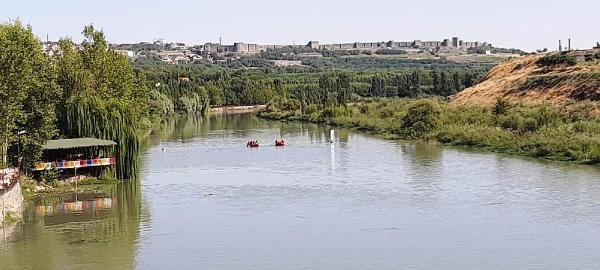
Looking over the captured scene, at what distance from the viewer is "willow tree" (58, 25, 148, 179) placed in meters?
32.3

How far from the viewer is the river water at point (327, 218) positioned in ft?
65.8

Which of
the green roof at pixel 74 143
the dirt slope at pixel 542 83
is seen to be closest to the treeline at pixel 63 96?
the green roof at pixel 74 143

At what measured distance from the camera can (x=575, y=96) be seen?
5712 cm

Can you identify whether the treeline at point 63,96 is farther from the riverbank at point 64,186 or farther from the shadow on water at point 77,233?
the shadow on water at point 77,233

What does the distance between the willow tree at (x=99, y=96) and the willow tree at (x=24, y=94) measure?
1.11 metres

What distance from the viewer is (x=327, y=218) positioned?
24984 millimetres

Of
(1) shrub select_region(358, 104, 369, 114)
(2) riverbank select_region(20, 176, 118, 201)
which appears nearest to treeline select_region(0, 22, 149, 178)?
(2) riverbank select_region(20, 176, 118, 201)

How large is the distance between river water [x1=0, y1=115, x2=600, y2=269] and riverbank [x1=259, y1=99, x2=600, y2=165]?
1.90 metres

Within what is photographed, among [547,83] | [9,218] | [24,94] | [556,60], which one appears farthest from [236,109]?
[9,218]

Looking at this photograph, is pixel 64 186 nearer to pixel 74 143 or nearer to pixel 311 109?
pixel 74 143

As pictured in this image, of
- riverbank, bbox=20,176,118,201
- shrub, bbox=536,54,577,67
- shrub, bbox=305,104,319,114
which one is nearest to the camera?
riverbank, bbox=20,176,118,201

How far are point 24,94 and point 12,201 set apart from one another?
15.0 ft

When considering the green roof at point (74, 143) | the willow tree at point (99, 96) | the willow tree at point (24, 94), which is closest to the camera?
the willow tree at point (24, 94)

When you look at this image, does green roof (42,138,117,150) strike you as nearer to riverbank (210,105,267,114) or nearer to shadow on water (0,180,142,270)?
shadow on water (0,180,142,270)
